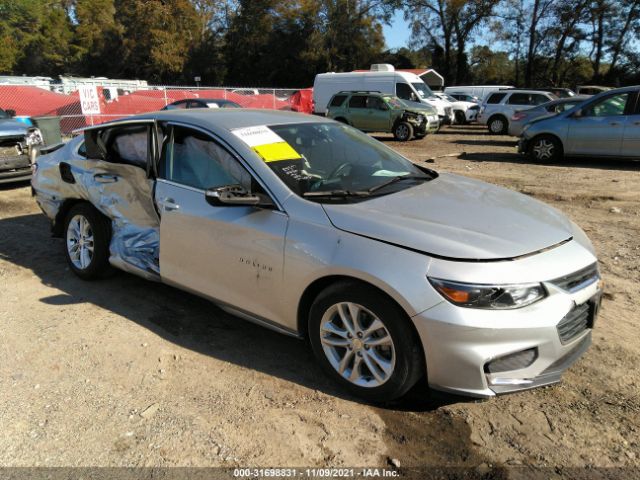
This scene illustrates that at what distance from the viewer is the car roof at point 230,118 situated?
3771mm

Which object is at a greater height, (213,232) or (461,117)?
(213,232)

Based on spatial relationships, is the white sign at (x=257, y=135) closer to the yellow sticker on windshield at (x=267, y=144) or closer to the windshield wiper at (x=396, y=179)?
the yellow sticker on windshield at (x=267, y=144)

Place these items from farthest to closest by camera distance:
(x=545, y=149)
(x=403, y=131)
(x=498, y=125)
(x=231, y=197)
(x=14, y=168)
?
(x=498, y=125) → (x=403, y=131) → (x=545, y=149) → (x=14, y=168) → (x=231, y=197)

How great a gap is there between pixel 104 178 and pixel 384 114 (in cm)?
1466

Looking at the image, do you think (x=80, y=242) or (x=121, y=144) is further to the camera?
(x=80, y=242)

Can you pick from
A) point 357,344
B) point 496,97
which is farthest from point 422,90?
point 357,344

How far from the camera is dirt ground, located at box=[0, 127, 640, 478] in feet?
8.61

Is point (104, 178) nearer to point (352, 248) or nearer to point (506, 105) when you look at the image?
point (352, 248)

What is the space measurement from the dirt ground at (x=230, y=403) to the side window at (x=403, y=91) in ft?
61.0

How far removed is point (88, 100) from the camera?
1468cm

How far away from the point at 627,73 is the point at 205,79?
43099 millimetres

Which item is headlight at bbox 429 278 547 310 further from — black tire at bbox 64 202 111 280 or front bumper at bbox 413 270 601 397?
black tire at bbox 64 202 111 280

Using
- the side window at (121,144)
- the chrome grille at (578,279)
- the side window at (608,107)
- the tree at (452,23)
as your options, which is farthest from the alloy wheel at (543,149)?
the tree at (452,23)

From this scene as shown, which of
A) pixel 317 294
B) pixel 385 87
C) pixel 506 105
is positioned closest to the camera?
pixel 317 294
